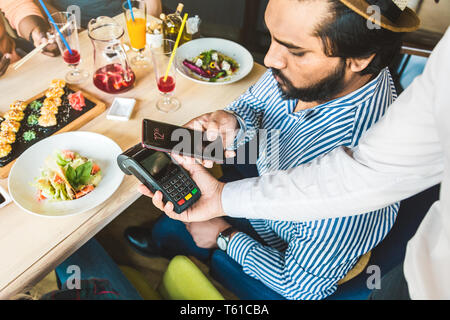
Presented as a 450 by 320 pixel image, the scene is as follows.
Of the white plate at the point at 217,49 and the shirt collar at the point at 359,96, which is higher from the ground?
the shirt collar at the point at 359,96

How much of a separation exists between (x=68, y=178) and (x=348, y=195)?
2.42 ft

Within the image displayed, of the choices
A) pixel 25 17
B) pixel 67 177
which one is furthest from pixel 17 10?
pixel 67 177

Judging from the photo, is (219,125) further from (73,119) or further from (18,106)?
(18,106)

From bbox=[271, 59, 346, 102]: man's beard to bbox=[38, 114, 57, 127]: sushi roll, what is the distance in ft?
2.51

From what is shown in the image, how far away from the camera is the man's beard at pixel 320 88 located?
97 centimetres

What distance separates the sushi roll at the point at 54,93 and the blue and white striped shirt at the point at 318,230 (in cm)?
79

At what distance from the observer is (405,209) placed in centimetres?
88

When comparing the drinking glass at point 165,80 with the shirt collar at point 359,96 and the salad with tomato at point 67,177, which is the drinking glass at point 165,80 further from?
the shirt collar at point 359,96

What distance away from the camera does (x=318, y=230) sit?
2.72ft

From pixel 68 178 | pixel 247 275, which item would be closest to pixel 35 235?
pixel 68 178

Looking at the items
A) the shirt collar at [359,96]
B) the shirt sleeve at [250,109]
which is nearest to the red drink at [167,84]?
the shirt sleeve at [250,109]

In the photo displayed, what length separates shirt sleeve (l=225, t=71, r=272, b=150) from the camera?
48.4 inches

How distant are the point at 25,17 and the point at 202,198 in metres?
1.28

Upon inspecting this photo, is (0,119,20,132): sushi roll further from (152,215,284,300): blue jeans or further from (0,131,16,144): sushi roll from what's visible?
(152,215,284,300): blue jeans
